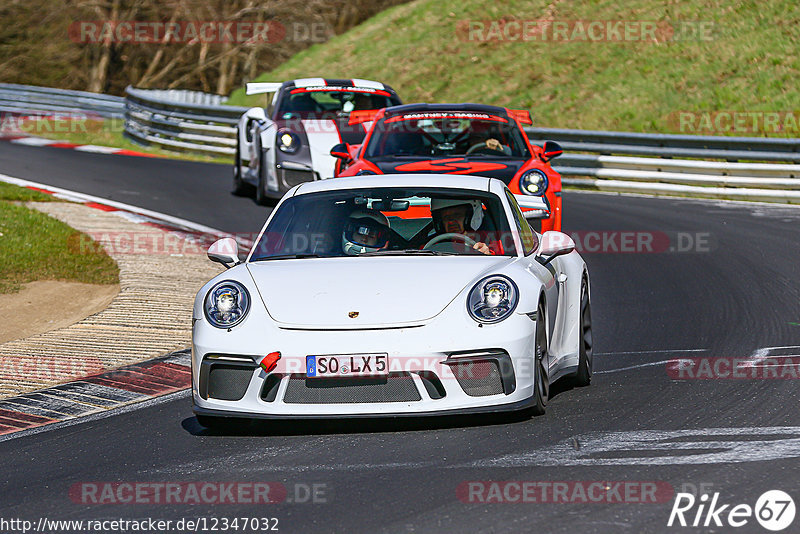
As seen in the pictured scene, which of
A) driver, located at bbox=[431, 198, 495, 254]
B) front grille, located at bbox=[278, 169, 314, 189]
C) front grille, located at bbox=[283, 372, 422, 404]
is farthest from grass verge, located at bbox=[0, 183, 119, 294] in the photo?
front grille, located at bbox=[283, 372, 422, 404]

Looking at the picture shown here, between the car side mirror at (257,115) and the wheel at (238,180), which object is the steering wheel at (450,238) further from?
the wheel at (238,180)

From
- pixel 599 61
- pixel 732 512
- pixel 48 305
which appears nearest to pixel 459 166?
pixel 48 305

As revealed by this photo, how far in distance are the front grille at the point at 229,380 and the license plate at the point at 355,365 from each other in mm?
399

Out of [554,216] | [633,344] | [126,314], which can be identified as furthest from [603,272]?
[126,314]

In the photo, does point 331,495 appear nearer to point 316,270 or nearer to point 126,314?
point 316,270

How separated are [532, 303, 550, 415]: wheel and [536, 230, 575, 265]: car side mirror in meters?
0.61

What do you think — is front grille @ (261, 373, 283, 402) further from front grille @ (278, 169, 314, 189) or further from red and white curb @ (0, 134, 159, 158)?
red and white curb @ (0, 134, 159, 158)

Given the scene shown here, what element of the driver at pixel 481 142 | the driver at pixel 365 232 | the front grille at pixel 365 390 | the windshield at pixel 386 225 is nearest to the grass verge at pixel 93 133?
the driver at pixel 481 142

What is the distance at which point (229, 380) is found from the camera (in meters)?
6.45

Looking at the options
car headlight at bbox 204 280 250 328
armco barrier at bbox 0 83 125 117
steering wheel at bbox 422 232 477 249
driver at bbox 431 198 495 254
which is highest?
driver at bbox 431 198 495 254

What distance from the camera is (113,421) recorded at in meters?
7.26

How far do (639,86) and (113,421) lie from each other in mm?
23375

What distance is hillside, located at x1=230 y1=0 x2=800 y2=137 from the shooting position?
2753cm

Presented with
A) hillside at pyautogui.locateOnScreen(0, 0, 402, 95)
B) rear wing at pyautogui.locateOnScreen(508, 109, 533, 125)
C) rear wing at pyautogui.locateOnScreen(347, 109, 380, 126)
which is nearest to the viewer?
rear wing at pyautogui.locateOnScreen(508, 109, 533, 125)
